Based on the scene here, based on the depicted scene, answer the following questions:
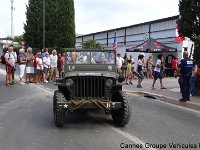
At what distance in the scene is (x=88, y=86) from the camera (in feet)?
31.3

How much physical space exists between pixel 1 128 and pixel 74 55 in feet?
9.60

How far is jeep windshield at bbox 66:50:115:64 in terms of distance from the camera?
425 inches

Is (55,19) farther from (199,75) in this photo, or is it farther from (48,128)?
(48,128)

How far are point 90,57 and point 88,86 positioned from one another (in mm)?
1498

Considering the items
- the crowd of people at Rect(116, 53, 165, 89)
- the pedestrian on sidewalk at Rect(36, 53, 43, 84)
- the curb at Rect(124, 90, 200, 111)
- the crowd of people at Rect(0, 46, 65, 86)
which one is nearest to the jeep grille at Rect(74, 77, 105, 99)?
the curb at Rect(124, 90, 200, 111)

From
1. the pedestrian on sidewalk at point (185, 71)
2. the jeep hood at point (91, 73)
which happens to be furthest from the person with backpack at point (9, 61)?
the jeep hood at point (91, 73)

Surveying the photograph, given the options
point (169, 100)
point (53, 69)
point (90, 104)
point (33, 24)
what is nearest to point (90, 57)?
point (90, 104)

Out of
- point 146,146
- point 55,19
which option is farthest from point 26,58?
point 55,19

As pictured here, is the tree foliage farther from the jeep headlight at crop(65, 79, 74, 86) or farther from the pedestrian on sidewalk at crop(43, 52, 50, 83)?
the jeep headlight at crop(65, 79, 74, 86)

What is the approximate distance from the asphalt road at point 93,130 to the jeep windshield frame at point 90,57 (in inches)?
57.0

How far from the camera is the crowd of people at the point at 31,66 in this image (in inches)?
781

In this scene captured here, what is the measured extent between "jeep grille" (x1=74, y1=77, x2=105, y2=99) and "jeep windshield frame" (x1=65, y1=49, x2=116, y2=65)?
1.20 metres

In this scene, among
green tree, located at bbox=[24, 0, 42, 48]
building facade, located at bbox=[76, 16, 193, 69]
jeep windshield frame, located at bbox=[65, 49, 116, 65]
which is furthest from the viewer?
green tree, located at bbox=[24, 0, 42, 48]

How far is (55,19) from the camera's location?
159 ft
